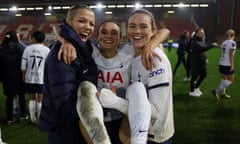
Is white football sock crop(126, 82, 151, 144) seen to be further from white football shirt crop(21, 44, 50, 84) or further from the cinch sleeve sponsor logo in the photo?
white football shirt crop(21, 44, 50, 84)

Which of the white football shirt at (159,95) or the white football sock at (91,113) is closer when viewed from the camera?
the white football sock at (91,113)

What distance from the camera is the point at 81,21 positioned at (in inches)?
74.9

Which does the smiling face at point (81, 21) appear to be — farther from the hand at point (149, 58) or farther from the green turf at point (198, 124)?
the green turf at point (198, 124)

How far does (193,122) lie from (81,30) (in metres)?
4.20

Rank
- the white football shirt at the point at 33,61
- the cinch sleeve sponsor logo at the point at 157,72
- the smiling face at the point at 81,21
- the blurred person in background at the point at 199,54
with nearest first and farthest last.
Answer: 1. the cinch sleeve sponsor logo at the point at 157,72
2. the smiling face at the point at 81,21
3. the white football shirt at the point at 33,61
4. the blurred person in background at the point at 199,54

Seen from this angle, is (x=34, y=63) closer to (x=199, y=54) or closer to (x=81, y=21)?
(x=81, y=21)

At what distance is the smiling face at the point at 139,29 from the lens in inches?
74.8

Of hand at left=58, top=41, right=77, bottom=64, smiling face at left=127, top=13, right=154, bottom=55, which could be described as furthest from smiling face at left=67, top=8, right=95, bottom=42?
smiling face at left=127, top=13, right=154, bottom=55

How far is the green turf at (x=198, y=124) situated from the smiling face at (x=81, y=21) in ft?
10.4

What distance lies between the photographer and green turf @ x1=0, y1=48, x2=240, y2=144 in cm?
473

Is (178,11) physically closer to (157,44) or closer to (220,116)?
(220,116)

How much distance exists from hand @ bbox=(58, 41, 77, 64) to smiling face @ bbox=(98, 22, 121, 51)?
38 centimetres

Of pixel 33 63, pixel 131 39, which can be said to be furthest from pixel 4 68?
pixel 131 39

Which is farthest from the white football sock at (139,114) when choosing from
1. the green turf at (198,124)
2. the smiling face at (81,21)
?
the green turf at (198,124)
